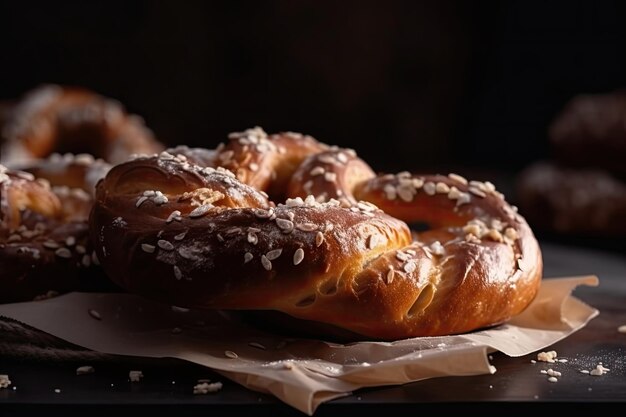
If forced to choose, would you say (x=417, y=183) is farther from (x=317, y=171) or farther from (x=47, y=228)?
(x=47, y=228)

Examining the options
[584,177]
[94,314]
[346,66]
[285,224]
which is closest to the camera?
[285,224]

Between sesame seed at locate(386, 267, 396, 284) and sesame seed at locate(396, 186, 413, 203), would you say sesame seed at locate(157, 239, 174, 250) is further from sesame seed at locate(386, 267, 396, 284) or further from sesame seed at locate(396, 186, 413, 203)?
sesame seed at locate(396, 186, 413, 203)

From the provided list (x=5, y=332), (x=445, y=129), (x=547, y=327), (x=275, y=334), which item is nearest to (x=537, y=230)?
(x=445, y=129)

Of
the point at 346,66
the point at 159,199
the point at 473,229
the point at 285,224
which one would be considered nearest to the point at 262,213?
the point at 285,224

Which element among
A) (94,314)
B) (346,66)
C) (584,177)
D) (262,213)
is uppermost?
(346,66)

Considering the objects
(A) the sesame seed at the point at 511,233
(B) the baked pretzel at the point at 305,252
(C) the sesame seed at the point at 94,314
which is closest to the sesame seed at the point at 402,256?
(B) the baked pretzel at the point at 305,252

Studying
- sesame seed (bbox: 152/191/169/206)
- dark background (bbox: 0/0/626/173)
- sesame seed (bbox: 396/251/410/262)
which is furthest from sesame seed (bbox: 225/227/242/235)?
dark background (bbox: 0/0/626/173)

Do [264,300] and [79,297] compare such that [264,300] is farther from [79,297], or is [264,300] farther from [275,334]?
[79,297]
